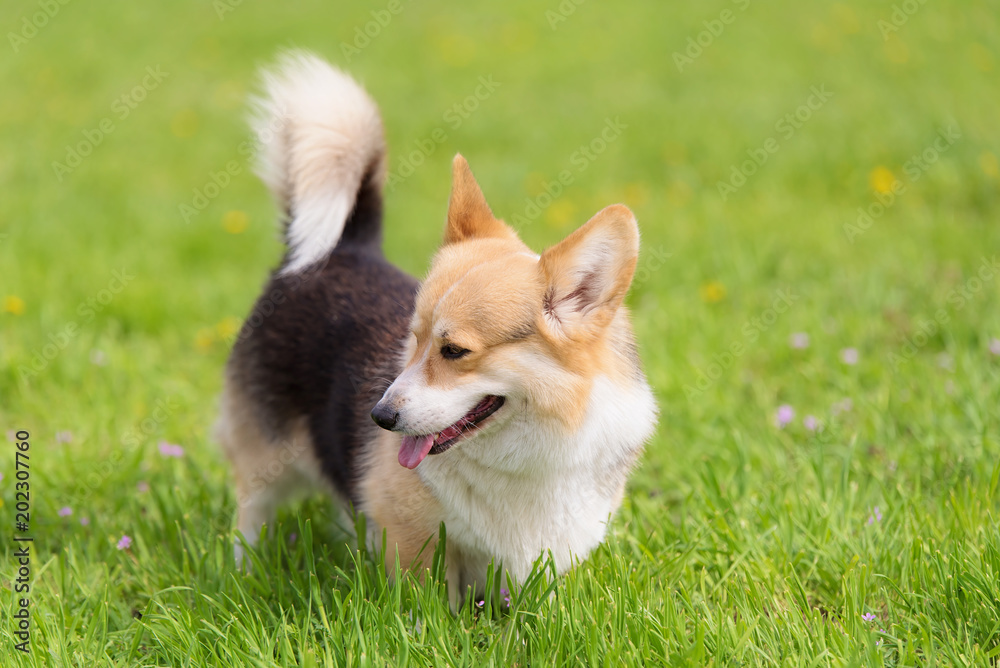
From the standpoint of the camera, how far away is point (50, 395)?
13.5ft

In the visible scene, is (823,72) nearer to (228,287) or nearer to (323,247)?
(228,287)

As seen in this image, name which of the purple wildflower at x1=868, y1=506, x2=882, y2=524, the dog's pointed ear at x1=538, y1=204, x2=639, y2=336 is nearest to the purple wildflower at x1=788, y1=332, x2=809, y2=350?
the purple wildflower at x1=868, y1=506, x2=882, y2=524

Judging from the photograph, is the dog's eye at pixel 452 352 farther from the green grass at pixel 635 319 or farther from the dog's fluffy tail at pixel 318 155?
the dog's fluffy tail at pixel 318 155

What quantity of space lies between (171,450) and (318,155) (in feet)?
4.70

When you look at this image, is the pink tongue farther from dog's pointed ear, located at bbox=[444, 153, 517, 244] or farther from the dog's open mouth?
dog's pointed ear, located at bbox=[444, 153, 517, 244]

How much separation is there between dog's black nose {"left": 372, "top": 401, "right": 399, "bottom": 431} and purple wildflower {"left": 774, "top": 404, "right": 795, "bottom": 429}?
2076 millimetres

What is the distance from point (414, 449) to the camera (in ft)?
7.84

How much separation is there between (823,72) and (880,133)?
1.76m

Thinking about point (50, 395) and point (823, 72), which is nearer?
point (50, 395)

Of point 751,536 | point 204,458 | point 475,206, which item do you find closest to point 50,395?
point 204,458

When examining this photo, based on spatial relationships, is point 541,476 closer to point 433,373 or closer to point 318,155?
point 433,373

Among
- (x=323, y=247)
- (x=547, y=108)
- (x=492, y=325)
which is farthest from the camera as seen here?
(x=547, y=108)

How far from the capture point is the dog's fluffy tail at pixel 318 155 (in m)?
3.04

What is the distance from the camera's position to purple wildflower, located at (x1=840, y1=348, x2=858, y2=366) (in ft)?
13.5
